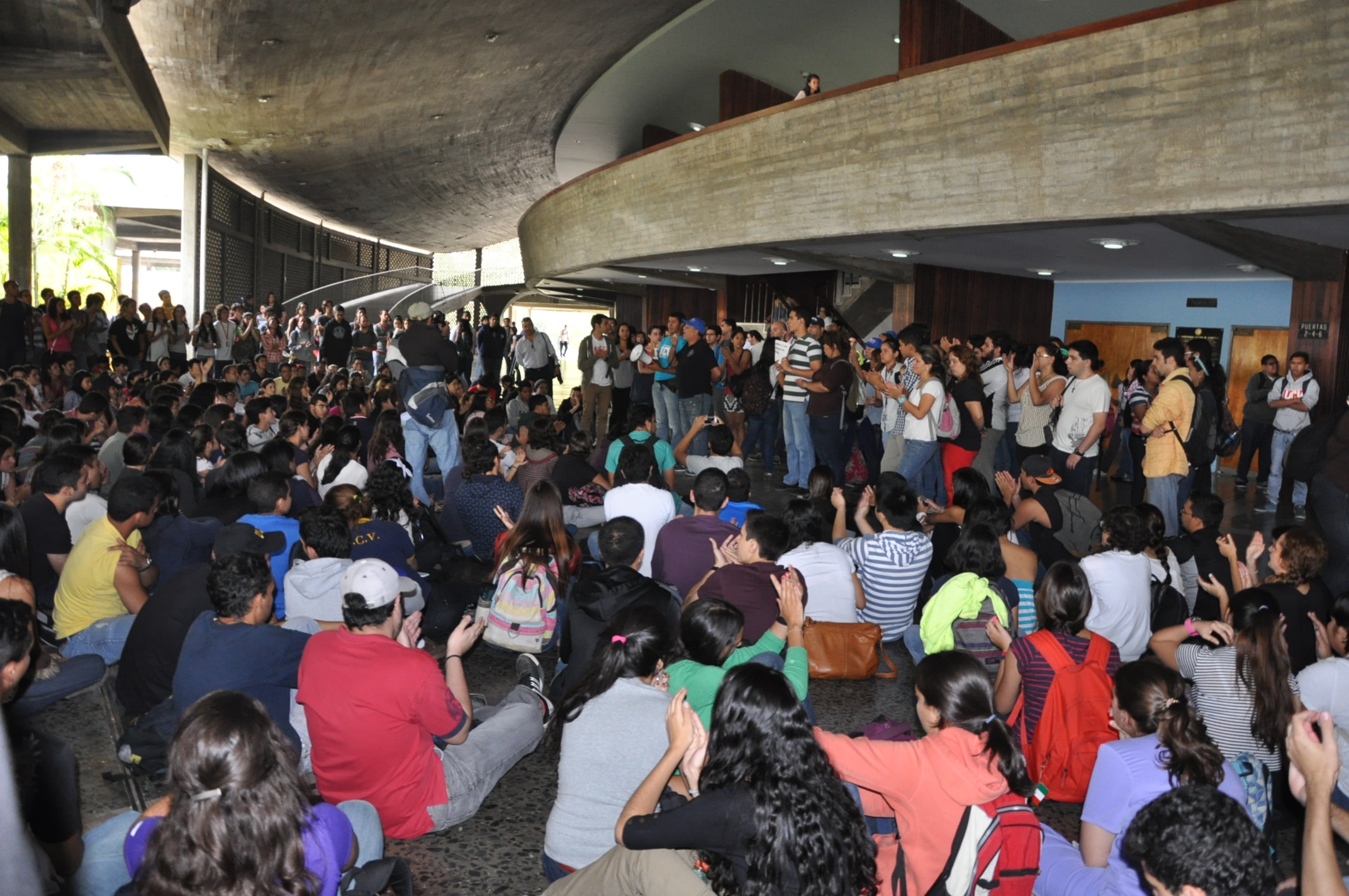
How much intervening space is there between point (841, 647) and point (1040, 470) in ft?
7.55

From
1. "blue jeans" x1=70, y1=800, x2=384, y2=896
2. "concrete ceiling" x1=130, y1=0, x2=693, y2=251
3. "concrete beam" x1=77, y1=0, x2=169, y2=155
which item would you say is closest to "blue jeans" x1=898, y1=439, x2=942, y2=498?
"blue jeans" x1=70, y1=800, x2=384, y2=896

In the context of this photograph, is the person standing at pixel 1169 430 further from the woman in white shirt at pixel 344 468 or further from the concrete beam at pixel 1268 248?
the woman in white shirt at pixel 344 468

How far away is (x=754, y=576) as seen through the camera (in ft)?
15.8

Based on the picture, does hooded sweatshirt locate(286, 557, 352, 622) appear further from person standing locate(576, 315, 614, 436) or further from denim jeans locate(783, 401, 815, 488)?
person standing locate(576, 315, 614, 436)

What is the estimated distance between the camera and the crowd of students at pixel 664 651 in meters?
2.52

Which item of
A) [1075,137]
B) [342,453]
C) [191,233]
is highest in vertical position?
[191,233]

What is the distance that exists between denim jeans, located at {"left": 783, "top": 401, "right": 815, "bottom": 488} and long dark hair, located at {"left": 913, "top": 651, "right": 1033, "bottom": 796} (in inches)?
305

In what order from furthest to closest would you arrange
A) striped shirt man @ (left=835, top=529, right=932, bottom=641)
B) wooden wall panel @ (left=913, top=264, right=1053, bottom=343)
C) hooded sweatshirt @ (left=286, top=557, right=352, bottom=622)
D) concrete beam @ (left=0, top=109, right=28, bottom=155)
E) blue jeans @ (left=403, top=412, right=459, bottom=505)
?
concrete beam @ (left=0, top=109, right=28, bottom=155)
wooden wall panel @ (left=913, top=264, right=1053, bottom=343)
blue jeans @ (left=403, top=412, right=459, bottom=505)
striped shirt man @ (left=835, top=529, right=932, bottom=641)
hooded sweatshirt @ (left=286, top=557, right=352, bottom=622)

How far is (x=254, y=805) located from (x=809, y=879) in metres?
1.30

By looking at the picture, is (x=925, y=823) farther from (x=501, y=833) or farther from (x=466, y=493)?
(x=466, y=493)

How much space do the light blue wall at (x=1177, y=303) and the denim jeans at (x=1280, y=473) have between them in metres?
2.21

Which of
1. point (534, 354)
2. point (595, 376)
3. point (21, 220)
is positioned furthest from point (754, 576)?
point (21, 220)

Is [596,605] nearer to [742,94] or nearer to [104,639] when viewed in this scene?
[104,639]

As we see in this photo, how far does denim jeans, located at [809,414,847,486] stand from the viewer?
1073 cm
